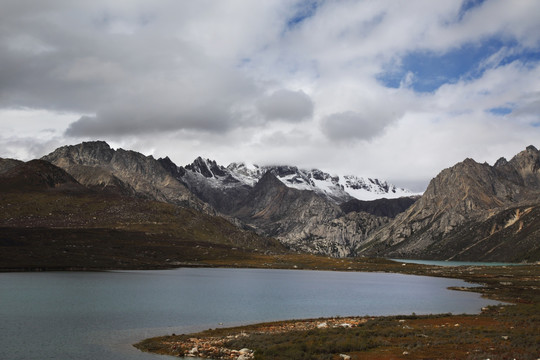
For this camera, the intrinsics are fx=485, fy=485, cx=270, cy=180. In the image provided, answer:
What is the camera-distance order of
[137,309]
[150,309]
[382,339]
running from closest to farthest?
[382,339], [137,309], [150,309]

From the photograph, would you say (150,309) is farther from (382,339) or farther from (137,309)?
(382,339)

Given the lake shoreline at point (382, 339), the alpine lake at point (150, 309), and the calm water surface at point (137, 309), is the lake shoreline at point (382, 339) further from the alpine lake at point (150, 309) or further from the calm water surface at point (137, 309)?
the calm water surface at point (137, 309)

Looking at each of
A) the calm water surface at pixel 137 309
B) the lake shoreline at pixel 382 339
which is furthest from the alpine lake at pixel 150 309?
the lake shoreline at pixel 382 339

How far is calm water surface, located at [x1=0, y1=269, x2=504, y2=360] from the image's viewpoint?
177 ft

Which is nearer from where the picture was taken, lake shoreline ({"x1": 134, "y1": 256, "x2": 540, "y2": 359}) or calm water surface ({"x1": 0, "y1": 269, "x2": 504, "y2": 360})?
lake shoreline ({"x1": 134, "y1": 256, "x2": 540, "y2": 359})

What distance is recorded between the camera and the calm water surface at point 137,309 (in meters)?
53.9

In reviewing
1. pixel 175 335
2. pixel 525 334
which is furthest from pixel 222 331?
pixel 525 334

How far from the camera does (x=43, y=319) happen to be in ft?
225

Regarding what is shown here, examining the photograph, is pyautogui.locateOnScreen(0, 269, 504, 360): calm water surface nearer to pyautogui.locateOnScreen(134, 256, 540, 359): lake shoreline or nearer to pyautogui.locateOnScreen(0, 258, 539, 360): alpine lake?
pyautogui.locateOnScreen(0, 258, 539, 360): alpine lake

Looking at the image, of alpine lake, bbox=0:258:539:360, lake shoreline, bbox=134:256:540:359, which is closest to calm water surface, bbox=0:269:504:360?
alpine lake, bbox=0:258:539:360

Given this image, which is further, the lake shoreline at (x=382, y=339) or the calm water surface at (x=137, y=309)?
the calm water surface at (x=137, y=309)

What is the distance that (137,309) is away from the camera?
272ft

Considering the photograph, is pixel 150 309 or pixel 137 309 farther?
pixel 150 309

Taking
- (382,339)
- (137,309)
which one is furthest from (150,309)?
(382,339)
